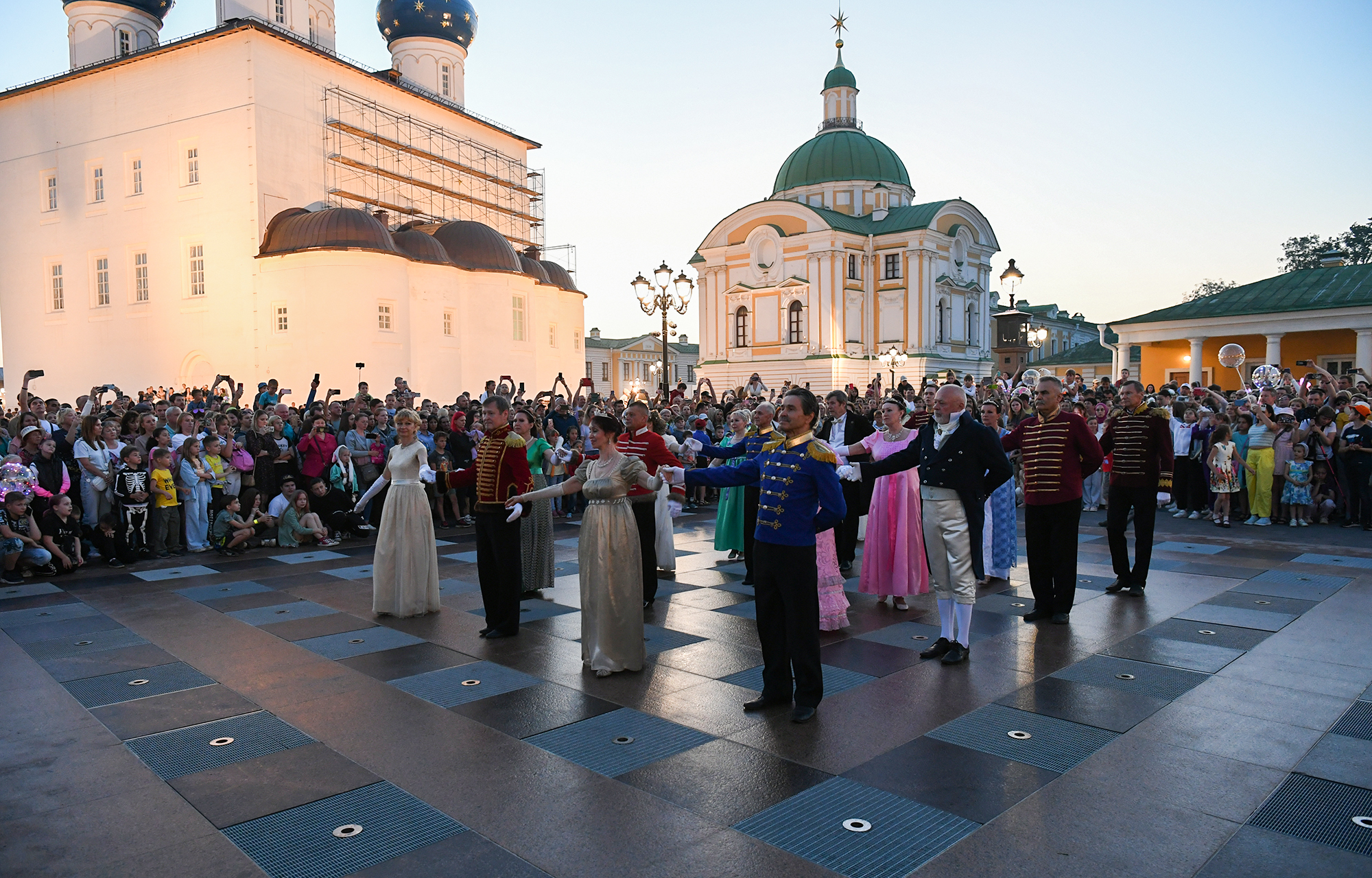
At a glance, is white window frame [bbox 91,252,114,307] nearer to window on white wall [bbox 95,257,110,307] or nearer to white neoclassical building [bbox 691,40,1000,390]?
window on white wall [bbox 95,257,110,307]

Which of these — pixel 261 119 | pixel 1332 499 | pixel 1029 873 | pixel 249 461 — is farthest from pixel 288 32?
pixel 1029 873

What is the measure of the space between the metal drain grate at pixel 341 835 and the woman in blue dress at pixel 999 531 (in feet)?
23.1

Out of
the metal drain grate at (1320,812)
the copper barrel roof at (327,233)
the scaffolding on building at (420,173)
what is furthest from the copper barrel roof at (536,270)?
the metal drain grate at (1320,812)

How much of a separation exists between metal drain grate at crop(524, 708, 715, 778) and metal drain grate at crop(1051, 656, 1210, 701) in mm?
2872

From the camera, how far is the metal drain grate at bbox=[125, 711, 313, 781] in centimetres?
493

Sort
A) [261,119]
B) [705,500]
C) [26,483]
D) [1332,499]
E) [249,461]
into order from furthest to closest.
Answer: [261,119] → [705,500] → [1332,499] → [249,461] → [26,483]

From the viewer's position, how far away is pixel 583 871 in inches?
147

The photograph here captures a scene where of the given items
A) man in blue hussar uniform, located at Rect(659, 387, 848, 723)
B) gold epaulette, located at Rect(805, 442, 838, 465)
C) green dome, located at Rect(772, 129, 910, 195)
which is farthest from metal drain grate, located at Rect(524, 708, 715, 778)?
green dome, located at Rect(772, 129, 910, 195)

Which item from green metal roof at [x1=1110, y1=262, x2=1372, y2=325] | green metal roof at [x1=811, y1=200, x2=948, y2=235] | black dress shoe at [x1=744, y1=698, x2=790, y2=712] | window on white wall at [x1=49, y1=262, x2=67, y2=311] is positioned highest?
green metal roof at [x1=811, y1=200, x2=948, y2=235]

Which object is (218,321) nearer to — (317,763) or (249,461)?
(249,461)

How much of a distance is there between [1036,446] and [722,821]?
502cm

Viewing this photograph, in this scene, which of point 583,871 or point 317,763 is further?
point 317,763

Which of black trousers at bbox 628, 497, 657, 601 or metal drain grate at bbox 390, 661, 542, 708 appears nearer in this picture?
metal drain grate at bbox 390, 661, 542, 708

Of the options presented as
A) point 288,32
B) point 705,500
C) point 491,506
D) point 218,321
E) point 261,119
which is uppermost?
point 288,32
